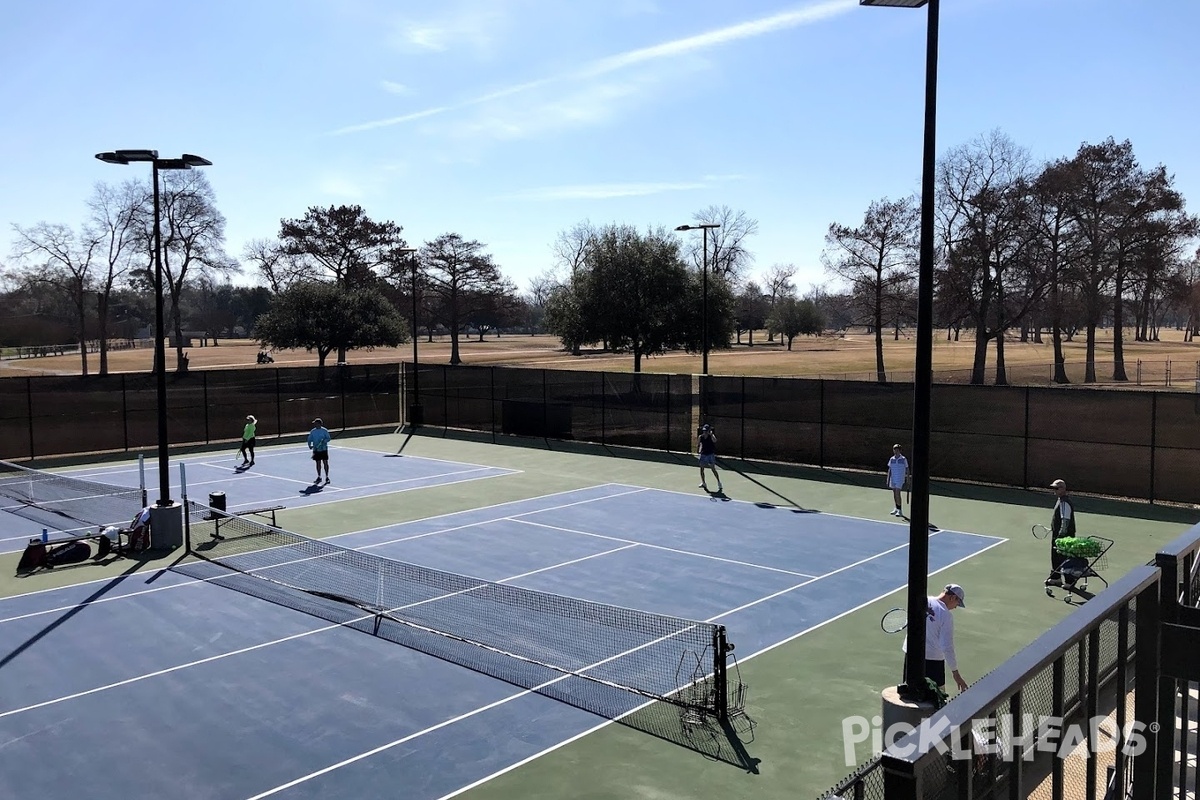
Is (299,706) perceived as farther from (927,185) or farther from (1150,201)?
(1150,201)

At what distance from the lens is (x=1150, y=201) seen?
58.3 meters

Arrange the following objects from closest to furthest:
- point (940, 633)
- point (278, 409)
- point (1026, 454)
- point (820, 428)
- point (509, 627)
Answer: point (940, 633) → point (509, 627) → point (1026, 454) → point (820, 428) → point (278, 409)

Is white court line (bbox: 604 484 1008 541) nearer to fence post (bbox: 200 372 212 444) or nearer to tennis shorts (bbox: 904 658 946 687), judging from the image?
tennis shorts (bbox: 904 658 946 687)

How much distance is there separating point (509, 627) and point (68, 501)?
16.4m

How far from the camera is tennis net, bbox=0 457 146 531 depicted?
74.3 feet

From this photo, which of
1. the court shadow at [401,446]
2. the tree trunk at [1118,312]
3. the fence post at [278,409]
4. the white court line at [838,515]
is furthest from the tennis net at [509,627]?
the tree trunk at [1118,312]

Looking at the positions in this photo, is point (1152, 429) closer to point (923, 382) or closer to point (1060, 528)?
point (1060, 528)

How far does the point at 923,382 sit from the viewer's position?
923cm

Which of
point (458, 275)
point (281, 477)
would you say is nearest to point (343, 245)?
point (458, 275)

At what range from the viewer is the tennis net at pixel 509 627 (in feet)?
39.4

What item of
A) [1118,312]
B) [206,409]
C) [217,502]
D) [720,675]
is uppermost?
[1118,312]

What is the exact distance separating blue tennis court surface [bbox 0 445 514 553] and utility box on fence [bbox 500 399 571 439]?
5.96 meters

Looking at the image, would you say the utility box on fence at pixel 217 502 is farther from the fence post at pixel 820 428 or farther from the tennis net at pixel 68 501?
the fence post at pixel 820 428

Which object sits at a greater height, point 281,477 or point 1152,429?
point 1152,429
